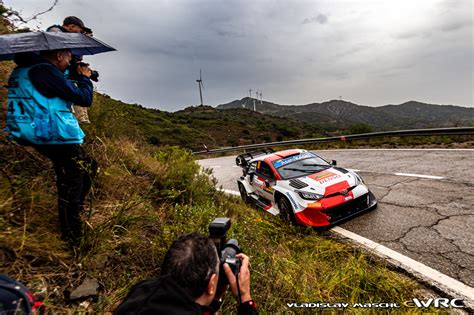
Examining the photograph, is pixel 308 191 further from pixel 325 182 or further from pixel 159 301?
pixel 159 301

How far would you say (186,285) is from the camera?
1.41 meters

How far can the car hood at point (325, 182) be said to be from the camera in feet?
15.8

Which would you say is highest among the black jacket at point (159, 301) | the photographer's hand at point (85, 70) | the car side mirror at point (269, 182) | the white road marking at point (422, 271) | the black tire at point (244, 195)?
the photographer's hand at point (85, 70)

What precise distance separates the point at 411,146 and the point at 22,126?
42.3 ft

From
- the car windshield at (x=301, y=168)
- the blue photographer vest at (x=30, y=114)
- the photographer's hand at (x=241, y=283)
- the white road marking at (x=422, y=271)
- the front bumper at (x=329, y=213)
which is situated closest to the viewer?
the photographer's hand at (x=241, y=283)

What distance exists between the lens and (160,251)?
3051mm

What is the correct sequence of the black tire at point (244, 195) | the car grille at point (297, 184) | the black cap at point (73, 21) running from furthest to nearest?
→ 1. the black tire at point (244, 195)
2. the car grille at point (297, 184)
3. the black cap at point (73, 21)

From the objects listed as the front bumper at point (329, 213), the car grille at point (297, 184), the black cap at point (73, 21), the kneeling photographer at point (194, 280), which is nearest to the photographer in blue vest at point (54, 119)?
the black cap at point (73, 21)

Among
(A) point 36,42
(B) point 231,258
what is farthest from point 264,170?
(A) point 36,42

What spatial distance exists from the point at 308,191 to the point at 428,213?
215 cm

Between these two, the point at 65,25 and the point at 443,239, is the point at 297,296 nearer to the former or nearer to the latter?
the point at 443,239

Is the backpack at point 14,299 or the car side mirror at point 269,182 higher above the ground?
the backpack at point 14,299

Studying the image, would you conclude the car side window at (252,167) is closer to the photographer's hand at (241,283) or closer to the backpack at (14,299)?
the photographer's hand at (241,283)

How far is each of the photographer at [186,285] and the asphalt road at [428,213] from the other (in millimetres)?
2925
